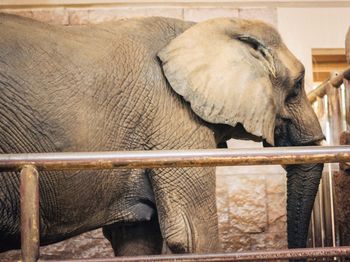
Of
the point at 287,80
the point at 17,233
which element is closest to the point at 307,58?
the point at 287,80

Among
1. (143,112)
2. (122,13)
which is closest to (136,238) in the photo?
(143,112)

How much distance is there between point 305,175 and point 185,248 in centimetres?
71

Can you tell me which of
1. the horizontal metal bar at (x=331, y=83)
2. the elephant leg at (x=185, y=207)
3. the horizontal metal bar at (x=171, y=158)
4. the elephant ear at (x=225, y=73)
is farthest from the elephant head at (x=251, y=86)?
the horizontal metal bar at (x=171, y=158)

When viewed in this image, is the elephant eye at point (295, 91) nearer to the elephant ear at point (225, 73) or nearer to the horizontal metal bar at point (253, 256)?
the elephant ear at point (225, 73)

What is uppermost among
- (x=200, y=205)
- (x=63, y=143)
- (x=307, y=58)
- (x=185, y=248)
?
(x=307, y=58)

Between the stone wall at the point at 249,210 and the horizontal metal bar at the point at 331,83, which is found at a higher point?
the horizontal metal bar at the point at 331,83

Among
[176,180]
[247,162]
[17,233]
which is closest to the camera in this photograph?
[247,162]

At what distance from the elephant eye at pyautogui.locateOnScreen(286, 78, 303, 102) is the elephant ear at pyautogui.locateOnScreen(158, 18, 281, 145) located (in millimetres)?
149

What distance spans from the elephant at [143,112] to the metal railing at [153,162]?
2.10 feet

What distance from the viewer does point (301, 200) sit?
2.65m

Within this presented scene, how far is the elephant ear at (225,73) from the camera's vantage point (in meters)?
2.26

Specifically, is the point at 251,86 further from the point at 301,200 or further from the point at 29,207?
the point at 29,207

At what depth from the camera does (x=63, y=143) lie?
1.94m

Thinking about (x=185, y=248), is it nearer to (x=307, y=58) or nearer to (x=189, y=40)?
(x=189, y=40)
